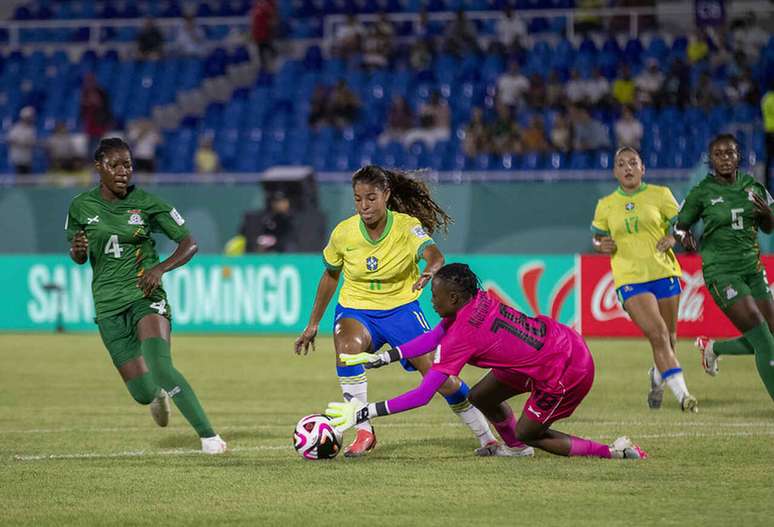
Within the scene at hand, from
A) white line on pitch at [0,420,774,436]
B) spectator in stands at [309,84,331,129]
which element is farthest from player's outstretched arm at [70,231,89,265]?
spectator in stands at [309,84,331,129]

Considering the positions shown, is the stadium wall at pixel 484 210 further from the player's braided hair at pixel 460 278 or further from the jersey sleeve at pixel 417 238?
the player's braided hair at pixel 460 278

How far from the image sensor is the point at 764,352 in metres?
11.1

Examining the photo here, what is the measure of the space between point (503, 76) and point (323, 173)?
408 cm

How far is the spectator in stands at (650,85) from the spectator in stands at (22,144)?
40.5 ft

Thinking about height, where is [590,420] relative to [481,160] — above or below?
below

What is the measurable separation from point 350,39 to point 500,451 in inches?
785

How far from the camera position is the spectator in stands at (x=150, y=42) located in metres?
29.9

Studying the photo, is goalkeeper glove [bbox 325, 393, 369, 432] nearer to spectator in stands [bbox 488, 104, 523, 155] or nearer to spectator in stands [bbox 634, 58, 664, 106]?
spectator in stands [bbox 488, 104, 523, 155]

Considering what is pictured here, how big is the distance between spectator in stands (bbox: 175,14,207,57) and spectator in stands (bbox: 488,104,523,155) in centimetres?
885

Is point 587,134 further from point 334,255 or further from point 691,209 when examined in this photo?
point 334,255

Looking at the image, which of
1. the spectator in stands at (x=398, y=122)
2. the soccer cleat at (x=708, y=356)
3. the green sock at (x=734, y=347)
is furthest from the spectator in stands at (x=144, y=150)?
the green sock at (x=734, y=347)

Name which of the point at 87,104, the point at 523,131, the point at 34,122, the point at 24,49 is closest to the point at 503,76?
the point at 523,131

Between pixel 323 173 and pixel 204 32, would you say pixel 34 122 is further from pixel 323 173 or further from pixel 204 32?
pixel 323 173

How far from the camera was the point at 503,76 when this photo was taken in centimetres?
2545
